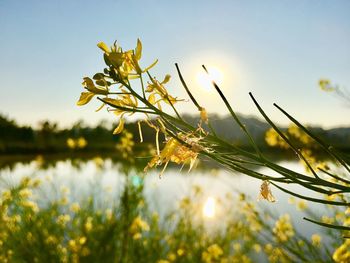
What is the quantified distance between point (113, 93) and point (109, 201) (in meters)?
3.52

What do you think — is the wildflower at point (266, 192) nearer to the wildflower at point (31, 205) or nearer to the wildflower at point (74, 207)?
the wildflower at point (31, 205)

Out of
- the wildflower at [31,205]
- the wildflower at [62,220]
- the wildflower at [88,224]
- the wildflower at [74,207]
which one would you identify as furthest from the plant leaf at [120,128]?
the wildflower at [74,207]

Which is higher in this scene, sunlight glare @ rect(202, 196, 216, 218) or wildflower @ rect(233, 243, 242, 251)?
sunlight glare @ rect(202, 196, 216, 218)

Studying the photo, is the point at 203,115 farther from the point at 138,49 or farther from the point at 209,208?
the point at 209,208

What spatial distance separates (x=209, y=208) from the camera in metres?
4.74

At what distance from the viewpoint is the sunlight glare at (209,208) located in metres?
4.36

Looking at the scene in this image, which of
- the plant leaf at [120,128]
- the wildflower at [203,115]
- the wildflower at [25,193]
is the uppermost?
the wildflower at [203,115]

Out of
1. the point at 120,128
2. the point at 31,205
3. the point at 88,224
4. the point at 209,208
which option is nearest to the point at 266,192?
the point at 120,128

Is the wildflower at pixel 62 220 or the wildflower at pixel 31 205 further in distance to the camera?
the wildflower at pixel 62 220

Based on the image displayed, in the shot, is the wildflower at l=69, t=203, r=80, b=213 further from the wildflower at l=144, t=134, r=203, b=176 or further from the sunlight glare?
the wildflower at l=144, t=134, r=203, b=176

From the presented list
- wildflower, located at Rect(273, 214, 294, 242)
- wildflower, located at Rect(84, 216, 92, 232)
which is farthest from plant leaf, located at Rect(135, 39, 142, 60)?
wildflower, located at Rect(84, 216, 92, 232)

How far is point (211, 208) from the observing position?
4.78 metres

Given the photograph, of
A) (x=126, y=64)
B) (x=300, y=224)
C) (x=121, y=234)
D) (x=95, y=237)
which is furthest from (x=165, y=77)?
(x=300, y=224)

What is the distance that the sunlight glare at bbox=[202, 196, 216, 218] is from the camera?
4363 mm
